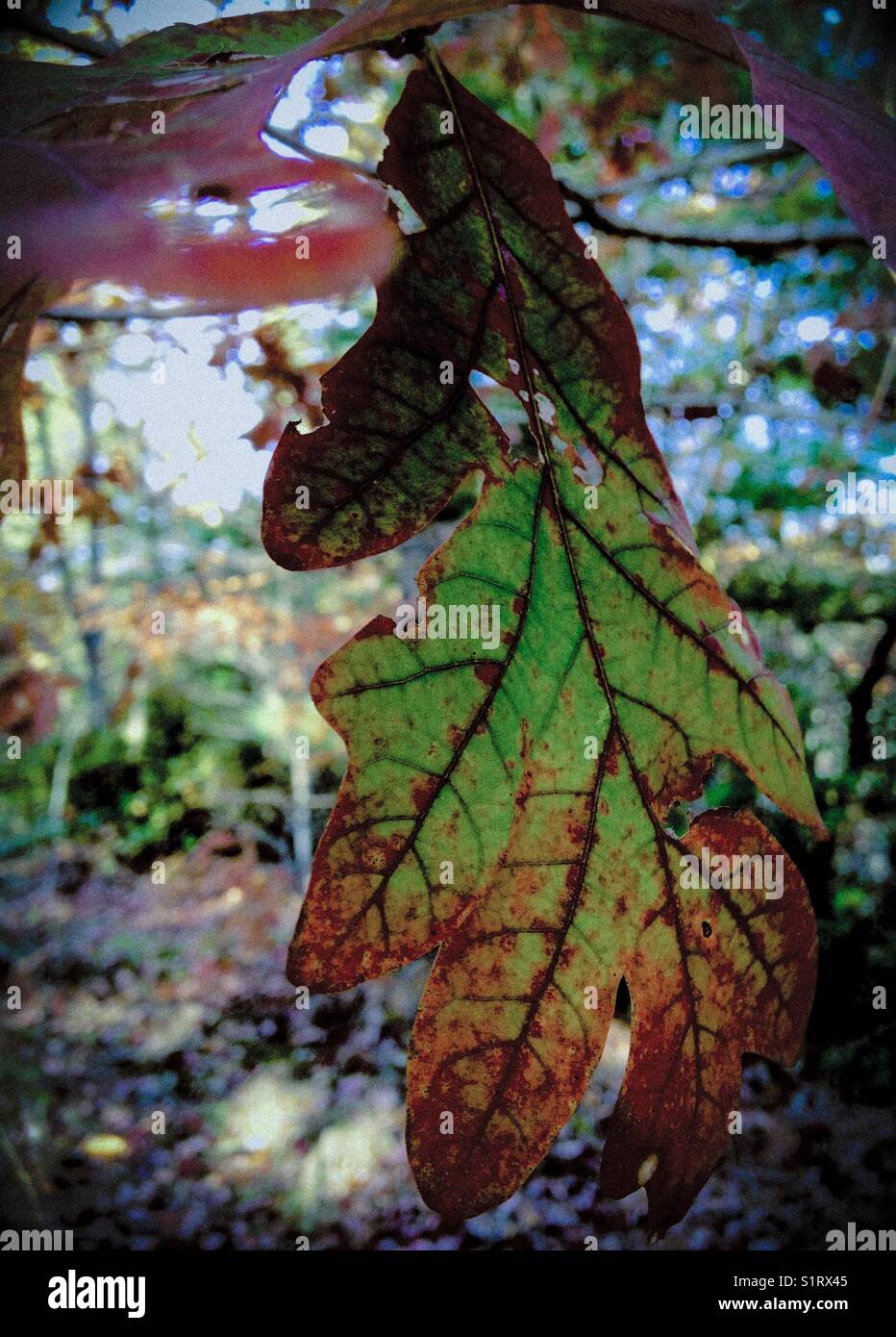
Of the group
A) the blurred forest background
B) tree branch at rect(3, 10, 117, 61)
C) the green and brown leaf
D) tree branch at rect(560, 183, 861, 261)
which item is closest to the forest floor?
the blurred forest background

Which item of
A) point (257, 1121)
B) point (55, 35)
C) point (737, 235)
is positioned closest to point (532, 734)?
point (55, 35)

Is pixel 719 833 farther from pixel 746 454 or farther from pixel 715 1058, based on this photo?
pixel 746 454

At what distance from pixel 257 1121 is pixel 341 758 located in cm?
180

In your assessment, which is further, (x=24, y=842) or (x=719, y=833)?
(x=24, y=842)

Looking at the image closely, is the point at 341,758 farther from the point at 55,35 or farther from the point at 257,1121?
the point at 55,35

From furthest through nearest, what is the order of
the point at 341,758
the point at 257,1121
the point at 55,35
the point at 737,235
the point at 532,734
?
the point at 341,758 → the point at 257,1121 → the point at 737,235 → the point at 55,35 → the point at 532,734

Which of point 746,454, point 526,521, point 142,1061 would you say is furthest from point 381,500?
point 142,1061

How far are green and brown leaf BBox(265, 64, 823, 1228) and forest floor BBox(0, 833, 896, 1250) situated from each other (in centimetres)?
208

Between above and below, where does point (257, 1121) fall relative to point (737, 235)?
below

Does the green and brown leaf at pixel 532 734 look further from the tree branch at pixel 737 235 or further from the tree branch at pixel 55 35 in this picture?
the tree branch at pixel 737 235

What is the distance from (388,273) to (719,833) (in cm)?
38

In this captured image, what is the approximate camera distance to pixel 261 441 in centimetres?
229

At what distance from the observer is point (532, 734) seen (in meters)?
0.45

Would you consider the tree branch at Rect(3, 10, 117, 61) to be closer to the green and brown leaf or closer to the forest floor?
the green and brown leaf
